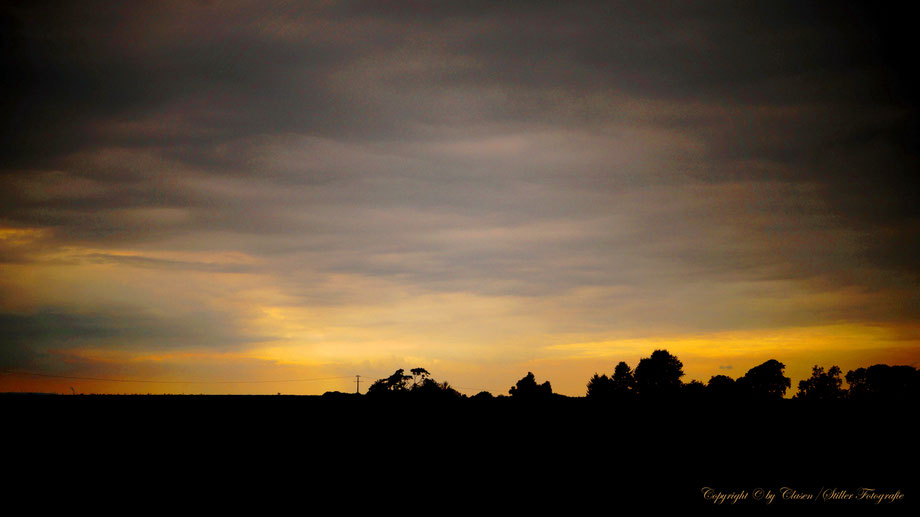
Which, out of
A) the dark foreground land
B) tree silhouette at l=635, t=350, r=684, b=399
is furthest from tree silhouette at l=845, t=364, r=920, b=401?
the dark foreground land

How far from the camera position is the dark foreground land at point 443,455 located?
93.4 feet

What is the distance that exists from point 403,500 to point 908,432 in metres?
29.8

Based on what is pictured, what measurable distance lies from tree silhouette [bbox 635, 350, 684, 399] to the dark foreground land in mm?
144926

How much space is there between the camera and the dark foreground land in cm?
2847

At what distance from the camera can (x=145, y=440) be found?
34094mm

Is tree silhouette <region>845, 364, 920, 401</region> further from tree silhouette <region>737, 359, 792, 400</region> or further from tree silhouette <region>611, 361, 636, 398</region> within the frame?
tree silhouette <region>611, 361, 636, 398</region>

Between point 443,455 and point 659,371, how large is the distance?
166m

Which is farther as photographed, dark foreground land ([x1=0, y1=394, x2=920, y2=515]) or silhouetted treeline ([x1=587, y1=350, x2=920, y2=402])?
silhouetted treeline ([x1=587, y1=350, x2=920, y2=402])

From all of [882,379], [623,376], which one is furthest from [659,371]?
[882,379]

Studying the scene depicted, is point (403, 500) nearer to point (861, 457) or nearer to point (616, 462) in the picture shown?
point (616, 462)

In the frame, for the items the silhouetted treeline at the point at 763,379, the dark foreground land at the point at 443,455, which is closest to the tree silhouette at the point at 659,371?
the silhouetted treeline at the point at 763,379

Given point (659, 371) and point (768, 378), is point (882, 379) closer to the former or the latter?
point (768, 378)

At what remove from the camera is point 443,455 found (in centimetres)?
3397

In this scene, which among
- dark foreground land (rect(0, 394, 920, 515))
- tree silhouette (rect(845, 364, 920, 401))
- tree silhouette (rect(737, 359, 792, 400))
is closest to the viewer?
dark foreground land (rect(0, 394, 920, 515))
